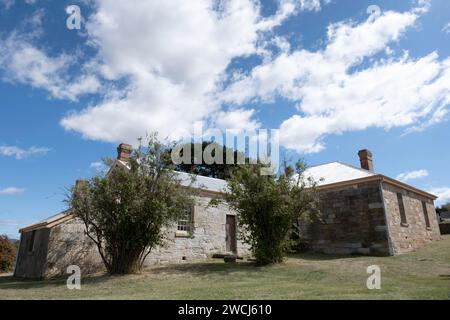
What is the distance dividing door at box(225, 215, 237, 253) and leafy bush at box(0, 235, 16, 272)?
1234 cm

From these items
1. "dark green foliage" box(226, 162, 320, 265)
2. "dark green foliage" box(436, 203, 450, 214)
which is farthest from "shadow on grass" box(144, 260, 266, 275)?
"dark green foliage" box(436, 203, 450, 214)

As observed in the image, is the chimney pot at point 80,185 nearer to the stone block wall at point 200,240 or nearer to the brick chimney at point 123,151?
the stone block wall at point 200,240

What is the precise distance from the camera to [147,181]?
440 inches

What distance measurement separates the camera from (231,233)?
17312 mm

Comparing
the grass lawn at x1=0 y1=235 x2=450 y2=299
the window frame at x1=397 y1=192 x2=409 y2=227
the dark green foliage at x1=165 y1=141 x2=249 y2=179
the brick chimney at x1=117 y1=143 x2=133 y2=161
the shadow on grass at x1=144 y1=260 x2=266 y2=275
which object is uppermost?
the dark green foliage at x1=165 y1=141 x2=249 y2=179

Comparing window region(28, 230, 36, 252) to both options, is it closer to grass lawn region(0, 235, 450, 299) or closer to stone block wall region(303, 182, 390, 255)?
grass lawn region(0, 235, 450, 299)

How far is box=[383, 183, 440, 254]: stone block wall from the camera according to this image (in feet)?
48.6

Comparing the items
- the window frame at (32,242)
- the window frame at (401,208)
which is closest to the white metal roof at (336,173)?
the window frame at (401,208)

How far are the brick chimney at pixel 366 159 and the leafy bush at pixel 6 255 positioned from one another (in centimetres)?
2078

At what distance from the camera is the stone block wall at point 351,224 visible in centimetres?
1462

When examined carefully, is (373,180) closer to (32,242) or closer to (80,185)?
(80,185)

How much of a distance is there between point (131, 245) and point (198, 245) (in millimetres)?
5073

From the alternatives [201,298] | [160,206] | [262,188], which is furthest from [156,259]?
[201,298]

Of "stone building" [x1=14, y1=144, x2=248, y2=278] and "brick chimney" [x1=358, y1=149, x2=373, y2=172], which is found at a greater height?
"brick chimney" [x1=358, y1=149, x2=373, y2=172]
